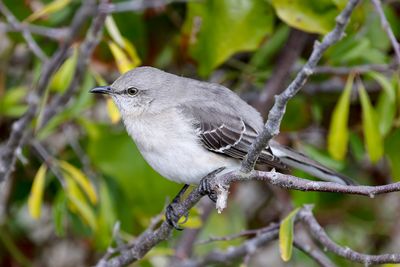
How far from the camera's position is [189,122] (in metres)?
3.64

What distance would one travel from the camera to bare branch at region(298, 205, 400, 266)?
2.57 m

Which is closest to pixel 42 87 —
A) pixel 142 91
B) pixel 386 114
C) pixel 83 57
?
pixel 83 57

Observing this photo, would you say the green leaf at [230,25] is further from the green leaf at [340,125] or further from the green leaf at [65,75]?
the green leaf at [65,75]

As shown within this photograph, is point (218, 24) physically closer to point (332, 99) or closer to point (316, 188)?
point (332, 99)

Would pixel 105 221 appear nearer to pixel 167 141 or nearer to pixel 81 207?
pixel 81 207

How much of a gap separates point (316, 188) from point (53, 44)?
259 centimetres

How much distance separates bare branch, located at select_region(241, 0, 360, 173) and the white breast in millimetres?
1069

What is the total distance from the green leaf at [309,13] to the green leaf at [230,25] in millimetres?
184

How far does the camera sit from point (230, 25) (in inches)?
152

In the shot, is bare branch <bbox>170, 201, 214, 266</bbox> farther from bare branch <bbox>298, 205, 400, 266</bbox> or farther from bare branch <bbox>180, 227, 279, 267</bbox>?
bare branch <bbox>298, 205, 400, 266</bbox>

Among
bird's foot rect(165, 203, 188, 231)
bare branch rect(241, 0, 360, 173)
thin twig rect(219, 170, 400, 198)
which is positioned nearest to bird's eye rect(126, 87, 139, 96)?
bird's foot rect(165, 203, 188, 231)

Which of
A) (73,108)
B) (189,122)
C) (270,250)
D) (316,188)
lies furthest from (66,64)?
(270,250)

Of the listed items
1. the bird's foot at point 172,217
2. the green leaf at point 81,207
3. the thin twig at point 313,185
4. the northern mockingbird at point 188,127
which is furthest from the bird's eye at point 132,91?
the thin twig at point 313,185

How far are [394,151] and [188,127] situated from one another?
4.16 feet
